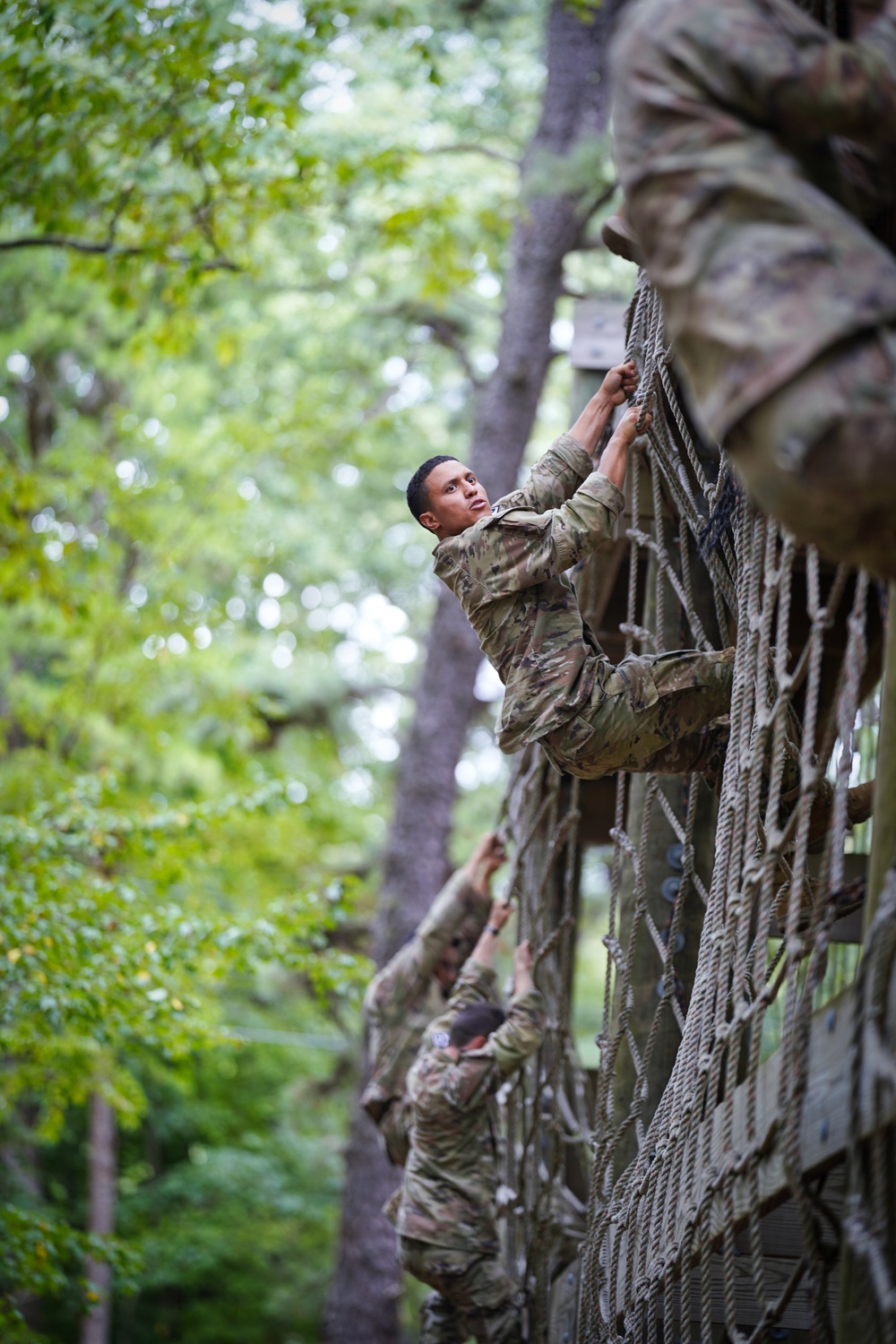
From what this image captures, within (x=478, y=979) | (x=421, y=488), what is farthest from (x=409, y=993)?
(x=421, y=488)

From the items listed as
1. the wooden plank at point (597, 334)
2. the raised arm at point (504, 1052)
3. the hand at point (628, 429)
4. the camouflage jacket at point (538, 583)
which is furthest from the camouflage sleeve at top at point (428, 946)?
the hand at point (628, 429)

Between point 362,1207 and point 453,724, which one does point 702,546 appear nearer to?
point 453,724

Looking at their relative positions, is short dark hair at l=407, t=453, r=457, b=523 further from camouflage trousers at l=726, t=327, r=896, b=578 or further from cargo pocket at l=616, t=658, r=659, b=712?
camouflage trousers at l=726, t=327, r=896, b=578

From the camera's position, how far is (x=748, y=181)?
1.26 metres

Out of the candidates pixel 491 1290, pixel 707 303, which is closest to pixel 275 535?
pixel 491 1290

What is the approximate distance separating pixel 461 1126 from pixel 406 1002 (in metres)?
0.83

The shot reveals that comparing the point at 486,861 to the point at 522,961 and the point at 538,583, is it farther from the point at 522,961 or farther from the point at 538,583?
the point at 538,583

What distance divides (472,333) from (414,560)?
2.44 metres

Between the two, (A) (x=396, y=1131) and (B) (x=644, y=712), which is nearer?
(B) (x=644, y=712)

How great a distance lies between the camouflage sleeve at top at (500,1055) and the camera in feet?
10.9

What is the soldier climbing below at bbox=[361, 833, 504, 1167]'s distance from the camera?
412 cm

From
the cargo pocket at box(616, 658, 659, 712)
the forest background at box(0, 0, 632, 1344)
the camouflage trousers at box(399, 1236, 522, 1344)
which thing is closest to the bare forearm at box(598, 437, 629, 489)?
the cargo pocket at box(616, 658, 659, 712)

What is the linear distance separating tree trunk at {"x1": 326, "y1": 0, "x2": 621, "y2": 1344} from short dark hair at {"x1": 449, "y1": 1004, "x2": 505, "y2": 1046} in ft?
9.26

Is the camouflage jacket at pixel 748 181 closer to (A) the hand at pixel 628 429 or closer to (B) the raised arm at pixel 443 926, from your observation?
(A) the hand at pixel 628 429
